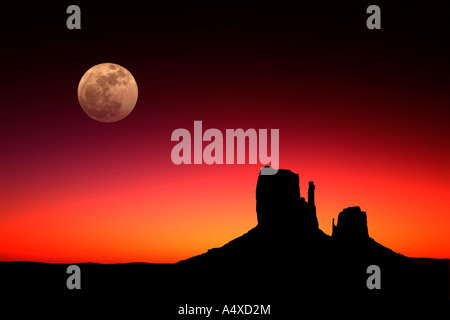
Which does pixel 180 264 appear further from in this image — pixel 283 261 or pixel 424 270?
pixel 424 270

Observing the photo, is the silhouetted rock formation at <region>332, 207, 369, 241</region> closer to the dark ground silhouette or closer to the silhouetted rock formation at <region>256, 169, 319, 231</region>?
the dark ground silhouette

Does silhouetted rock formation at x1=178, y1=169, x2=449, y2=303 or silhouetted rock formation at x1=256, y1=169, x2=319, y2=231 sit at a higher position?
silhouetted rock formation at x1=256, y1=169, x2=319, y2=231

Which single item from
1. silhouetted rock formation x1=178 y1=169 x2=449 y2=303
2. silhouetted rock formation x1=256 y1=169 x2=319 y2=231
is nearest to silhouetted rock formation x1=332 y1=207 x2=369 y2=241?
silhouetted rock formation x1=178 y1=169 x2=449 y2=303

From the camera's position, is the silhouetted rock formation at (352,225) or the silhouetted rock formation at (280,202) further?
the silhouetted rock formation at (352,225)

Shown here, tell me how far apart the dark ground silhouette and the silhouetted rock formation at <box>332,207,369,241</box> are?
263 mm

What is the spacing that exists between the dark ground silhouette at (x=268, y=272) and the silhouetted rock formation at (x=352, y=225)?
0.26 meters

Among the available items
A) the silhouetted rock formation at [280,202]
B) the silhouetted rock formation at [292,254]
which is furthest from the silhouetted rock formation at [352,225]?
the silhouetted rock formation at [280,202]

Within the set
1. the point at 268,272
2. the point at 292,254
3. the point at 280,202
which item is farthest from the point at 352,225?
the point at 268,272

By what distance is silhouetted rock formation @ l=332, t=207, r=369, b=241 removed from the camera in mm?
121438

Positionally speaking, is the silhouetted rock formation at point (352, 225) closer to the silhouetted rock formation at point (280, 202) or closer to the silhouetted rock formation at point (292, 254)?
the silhouetted rock formation at point (292, 254)

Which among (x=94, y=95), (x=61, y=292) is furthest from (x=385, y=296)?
(x=94, y=95)

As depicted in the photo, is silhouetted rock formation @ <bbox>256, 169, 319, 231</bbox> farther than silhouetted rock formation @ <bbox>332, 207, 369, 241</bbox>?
No

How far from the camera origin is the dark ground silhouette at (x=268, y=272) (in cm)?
10838
